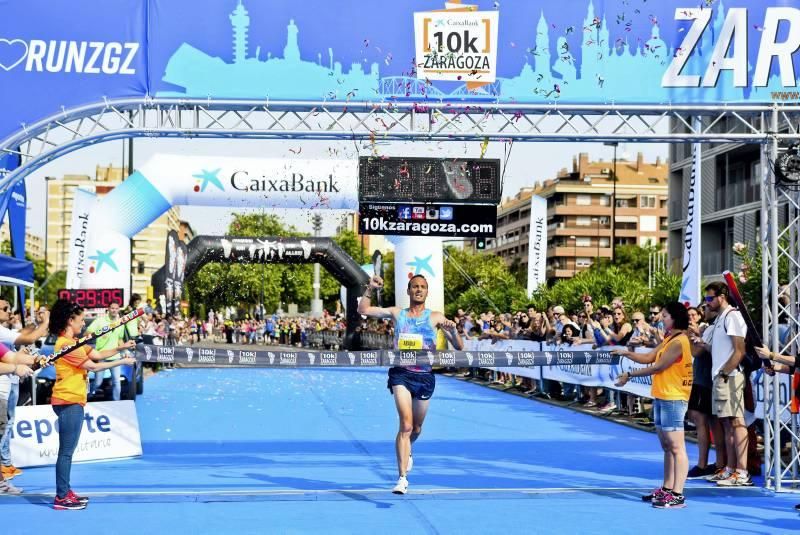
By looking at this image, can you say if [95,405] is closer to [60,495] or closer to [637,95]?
[60,495]

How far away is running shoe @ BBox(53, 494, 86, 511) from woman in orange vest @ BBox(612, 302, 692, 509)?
491 cm

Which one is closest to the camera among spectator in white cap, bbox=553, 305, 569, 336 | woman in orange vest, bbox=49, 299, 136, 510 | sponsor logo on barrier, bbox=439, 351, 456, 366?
woman in orange vest, bbox=49, 299, 136, 510

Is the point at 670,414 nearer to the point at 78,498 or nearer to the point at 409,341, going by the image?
the point at 409,341

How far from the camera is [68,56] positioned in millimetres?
10242

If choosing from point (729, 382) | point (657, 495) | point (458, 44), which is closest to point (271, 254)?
point (458, 44)

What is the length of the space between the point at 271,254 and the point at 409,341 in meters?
22.5

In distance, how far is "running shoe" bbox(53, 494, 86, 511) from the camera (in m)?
8.76

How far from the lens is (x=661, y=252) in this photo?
4033 inches

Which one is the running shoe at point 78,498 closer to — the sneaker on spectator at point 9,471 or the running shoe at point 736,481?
the sneaker on spectator at point 9,471

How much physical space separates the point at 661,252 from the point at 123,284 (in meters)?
85.9

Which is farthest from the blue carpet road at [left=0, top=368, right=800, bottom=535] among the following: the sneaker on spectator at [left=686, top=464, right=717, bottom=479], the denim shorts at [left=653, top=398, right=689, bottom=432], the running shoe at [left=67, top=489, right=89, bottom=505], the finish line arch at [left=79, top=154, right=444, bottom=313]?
the finish line arch at [left=79, top=154, right=444, bottom=313]

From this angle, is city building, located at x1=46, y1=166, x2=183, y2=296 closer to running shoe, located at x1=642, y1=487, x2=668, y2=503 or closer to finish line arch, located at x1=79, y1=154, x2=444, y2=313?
finish line arch, located at x1=79, y1=154, x2=444, y2=313

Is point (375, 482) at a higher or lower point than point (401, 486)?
lower

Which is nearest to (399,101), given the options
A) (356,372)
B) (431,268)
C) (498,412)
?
(498,412)
